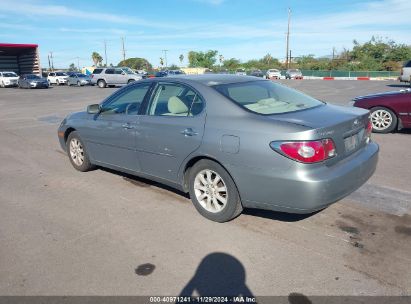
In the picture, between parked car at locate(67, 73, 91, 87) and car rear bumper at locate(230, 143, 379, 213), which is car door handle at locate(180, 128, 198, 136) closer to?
car rear bumper at locate(230, 143, 379, 213)

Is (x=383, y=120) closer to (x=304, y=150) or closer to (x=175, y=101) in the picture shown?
(x=175, y=101)

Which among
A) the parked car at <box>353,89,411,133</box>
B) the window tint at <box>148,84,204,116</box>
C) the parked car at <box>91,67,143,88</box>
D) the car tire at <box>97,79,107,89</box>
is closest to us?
the window tint at <box>148,84,204,116</box>

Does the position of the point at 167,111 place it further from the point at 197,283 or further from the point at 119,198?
the point at 197,283

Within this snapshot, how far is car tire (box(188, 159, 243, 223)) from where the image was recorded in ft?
12.8

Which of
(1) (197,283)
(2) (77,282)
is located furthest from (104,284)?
(1) (197,283)

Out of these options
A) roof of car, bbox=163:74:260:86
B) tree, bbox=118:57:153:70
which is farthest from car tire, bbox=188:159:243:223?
tree, bbox=118:57:153:70

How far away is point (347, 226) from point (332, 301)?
51.6 inches

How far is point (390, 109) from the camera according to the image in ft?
27.8

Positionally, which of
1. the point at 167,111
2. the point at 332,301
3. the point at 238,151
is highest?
the point at 167,111

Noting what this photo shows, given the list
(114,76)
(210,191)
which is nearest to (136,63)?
(114,76)

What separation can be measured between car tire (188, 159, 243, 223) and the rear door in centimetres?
25

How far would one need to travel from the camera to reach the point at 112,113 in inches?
207

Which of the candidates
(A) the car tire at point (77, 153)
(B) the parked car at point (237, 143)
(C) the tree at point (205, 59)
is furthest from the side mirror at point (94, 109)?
(C) the tree at point (205, 59)

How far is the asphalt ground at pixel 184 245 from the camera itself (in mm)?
3010
